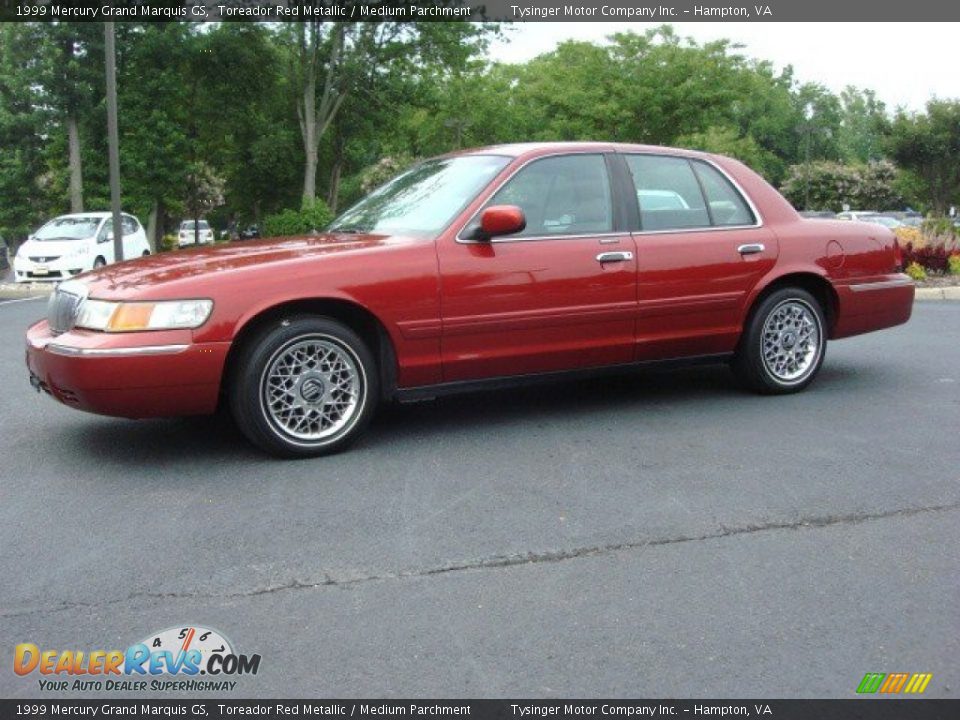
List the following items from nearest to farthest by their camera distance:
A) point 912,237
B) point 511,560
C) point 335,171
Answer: point 511,560 < point 912,237 < point 335,171

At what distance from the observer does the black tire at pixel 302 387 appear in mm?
4953

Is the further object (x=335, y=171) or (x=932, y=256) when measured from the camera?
(x=335, y=171)

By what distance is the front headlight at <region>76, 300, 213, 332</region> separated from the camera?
4.75 meters

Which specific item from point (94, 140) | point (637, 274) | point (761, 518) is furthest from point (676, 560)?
point (94, 140)

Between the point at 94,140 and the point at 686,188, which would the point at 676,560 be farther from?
the point at 94,140

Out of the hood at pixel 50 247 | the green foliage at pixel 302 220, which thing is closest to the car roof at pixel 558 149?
the hood at pixel 50 247

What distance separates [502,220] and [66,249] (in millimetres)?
16403

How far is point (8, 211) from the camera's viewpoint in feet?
104

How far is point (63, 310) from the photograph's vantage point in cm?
516

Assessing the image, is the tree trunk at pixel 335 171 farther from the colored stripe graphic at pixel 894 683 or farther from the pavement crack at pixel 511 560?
the colored stripe graphic at pixel 894 683

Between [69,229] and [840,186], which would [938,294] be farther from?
[840,186]

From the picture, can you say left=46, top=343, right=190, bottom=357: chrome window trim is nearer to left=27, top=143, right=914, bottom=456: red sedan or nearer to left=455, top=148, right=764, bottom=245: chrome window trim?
left=27, top=143, right=914, bottom=456: red sedan

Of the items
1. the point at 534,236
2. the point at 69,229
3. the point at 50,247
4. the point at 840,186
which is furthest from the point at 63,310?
the point at 840,186
